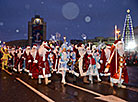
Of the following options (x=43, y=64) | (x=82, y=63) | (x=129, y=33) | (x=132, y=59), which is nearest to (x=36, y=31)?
(x=129, y=33)

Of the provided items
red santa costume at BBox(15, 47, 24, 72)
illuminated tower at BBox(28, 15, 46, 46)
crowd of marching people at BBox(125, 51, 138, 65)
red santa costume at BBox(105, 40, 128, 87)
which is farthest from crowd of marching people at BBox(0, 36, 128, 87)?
illuminated tower at BBox(28, 15, 46, 46)

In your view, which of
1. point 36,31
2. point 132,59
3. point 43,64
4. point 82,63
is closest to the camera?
point 43,64

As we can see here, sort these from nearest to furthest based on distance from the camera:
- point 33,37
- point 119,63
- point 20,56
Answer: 1. point 119,63
2. point 20,56
3. point 33,37

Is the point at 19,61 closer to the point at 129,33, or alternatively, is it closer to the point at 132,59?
the point at 132,59

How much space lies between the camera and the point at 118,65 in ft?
26.0

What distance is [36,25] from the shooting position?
208 ft

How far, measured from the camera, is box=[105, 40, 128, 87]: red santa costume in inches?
305

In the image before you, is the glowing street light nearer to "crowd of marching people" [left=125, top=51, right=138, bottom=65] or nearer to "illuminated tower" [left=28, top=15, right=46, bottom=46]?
"crowd of marching people" [left=125, top=51, right=138, bottom=65]

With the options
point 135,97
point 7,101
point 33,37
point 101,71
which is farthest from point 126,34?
point 33,37

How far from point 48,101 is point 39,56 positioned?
3772mm

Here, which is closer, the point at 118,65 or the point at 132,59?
the point at 118,65

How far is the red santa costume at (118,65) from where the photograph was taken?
773cm

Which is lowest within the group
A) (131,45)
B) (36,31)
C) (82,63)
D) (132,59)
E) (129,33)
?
(132,59)

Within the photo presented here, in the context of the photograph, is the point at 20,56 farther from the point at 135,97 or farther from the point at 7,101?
the point at 135,97
